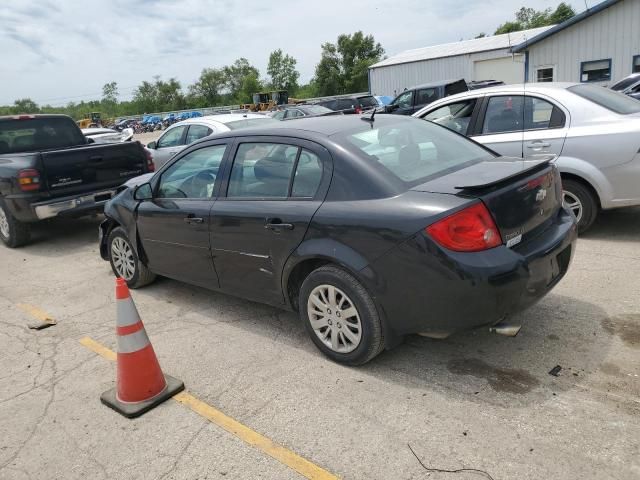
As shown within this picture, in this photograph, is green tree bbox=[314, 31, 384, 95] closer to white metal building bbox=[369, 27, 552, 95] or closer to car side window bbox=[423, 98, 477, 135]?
white metal building bbox=[369, 27, 552, 95]

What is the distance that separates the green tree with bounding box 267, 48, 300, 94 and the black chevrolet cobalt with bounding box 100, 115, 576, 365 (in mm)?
88942

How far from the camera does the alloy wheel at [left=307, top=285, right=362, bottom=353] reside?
339 centimetres

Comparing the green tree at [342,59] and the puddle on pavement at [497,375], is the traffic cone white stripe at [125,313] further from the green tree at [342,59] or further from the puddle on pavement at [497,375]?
the green tree at [342,59]

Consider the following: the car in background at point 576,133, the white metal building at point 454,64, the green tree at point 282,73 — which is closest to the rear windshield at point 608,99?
the car in background at point 576,133

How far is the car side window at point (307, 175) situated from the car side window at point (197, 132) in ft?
19.1

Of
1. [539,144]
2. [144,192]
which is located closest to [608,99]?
[539,144]

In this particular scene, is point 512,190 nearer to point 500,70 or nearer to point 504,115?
point 504,115

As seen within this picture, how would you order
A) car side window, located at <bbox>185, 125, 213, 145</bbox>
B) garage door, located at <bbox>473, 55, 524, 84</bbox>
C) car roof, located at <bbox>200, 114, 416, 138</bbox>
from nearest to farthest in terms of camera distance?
car roof, located at <bbox>200, 114, 416, 138</bbox>
car side window, located at <bbox>185, 125, 213, 145</bbox>
garage door, located at <bbox>473, 55, 524, 84</bbox>

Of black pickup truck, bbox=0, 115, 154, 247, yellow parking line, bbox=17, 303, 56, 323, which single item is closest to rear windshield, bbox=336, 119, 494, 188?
yellow parking line, bbox=17, 303, 56, 323

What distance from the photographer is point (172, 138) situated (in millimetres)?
9969

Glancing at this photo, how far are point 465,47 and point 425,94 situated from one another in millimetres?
24701

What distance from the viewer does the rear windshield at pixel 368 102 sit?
25469mm

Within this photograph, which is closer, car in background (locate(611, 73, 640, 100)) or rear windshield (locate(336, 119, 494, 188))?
rear windshield (locate(336, 119, 494, 188))

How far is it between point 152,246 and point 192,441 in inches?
95.4
